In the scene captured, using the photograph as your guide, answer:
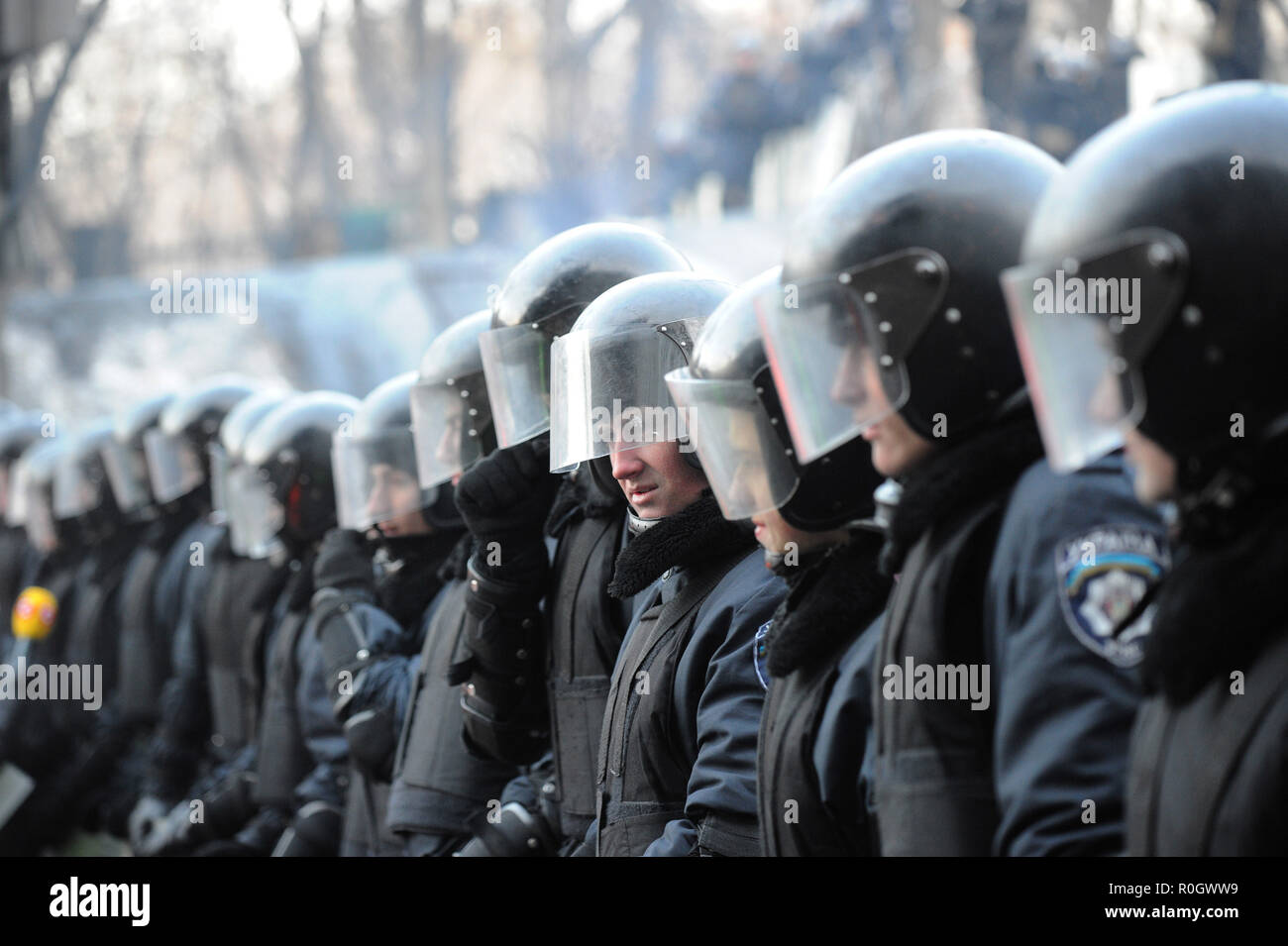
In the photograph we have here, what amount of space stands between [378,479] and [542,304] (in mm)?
1199

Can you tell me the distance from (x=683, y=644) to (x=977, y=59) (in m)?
10.9

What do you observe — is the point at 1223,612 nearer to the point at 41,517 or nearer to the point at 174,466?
the point at 174,466

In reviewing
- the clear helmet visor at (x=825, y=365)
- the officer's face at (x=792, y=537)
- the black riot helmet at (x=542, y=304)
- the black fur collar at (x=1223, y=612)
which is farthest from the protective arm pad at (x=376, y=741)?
the black fur collar at (x=1223, y=612)

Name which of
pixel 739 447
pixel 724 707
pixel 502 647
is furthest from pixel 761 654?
pixel 502 647

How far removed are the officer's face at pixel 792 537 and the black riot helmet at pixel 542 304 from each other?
1.59 m

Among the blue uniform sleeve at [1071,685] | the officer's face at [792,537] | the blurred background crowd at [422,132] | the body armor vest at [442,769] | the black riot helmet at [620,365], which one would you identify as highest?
the blurred background crowd at [422,132]

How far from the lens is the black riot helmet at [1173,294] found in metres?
2.23

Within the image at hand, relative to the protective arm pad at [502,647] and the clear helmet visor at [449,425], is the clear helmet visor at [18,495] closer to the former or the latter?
the clear helmet visor at [449,425]

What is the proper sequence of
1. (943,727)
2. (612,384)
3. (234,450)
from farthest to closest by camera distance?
(234,450)
(612,384)
(943,727)

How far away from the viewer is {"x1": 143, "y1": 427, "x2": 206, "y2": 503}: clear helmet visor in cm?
858

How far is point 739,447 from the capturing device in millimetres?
3246

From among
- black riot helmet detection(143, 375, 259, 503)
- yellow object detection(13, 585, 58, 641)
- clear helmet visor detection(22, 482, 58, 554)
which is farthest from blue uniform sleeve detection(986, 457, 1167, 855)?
clear helmet visor detection(22, 482, 58, 554)
